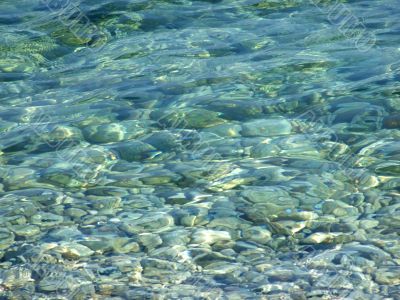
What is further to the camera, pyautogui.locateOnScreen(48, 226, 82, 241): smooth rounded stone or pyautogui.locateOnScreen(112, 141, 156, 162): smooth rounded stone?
pyautogui.locateOnScreen(112, 141, 156, 162): smooth rounded stone

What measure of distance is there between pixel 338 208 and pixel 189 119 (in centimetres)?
169

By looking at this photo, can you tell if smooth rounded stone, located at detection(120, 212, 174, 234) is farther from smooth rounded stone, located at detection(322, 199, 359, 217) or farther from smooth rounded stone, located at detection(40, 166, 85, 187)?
smooth rounded stone, located at detection(322, 199, 359, 217)

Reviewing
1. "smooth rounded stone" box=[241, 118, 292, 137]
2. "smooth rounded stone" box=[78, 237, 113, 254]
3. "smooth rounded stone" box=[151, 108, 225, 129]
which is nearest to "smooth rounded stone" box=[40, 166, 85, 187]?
"smooth rounded stone" box=[78, 237, 113, 254]

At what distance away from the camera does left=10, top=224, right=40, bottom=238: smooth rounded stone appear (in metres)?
4.58

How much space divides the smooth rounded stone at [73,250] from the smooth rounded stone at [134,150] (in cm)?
116

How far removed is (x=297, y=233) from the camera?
4453mm

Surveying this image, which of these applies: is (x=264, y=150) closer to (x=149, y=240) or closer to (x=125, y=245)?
(x=149, y=240)

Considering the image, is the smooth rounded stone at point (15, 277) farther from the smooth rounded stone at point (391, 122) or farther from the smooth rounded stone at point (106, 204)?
the smooth rounded stone at point (391, 122)

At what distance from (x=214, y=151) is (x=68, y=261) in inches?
61.9

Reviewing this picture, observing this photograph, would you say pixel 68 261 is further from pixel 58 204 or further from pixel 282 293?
pixel 282 293

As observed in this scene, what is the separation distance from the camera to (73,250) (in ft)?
14.4

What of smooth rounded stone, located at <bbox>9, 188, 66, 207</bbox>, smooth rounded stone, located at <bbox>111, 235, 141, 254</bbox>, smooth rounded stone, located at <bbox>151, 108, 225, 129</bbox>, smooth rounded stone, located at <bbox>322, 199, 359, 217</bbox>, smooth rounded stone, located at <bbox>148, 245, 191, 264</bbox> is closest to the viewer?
smooth rounded stone, located at <bbox>148, 245, 191, 264</bbox>

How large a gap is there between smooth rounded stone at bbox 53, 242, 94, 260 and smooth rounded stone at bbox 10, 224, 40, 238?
24 cm

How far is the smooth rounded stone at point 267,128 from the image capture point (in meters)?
5.71
